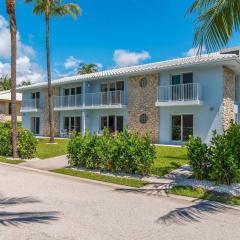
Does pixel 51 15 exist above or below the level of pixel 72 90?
above

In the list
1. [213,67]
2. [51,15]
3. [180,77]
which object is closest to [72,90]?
[51,15]

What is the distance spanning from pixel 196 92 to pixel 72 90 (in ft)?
45.2

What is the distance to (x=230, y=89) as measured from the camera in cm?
2281

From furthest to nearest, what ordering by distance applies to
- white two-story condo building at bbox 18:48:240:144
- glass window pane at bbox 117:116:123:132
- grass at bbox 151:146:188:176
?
glass window pane at bbox 117:116:123:132, white two-story condo building at bbox 18:48:240:144, grass at bbox 151:146:188:176

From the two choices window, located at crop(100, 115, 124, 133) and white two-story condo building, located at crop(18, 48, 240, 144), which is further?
window, located at crop(100, 115, 124, 133)

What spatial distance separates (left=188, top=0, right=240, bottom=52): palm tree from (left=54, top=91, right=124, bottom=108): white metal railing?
726 inches

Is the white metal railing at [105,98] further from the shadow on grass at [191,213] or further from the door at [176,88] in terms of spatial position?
the shadow on grass at [191,213]

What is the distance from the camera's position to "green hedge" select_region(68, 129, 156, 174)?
456 inches

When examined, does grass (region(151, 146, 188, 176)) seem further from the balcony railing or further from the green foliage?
the balcony railing

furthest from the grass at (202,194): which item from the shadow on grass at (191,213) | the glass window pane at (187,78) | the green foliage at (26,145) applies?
the glass window pane at (187,78)

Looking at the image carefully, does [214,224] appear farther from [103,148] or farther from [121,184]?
[103,148]

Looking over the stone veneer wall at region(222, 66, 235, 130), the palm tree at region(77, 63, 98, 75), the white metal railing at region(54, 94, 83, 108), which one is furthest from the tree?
the stone veneer wall at region(222, 66, 235, 130)

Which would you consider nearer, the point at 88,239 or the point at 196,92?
the point at 88,239

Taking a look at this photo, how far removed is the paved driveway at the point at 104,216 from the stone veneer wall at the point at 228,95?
13914mm
